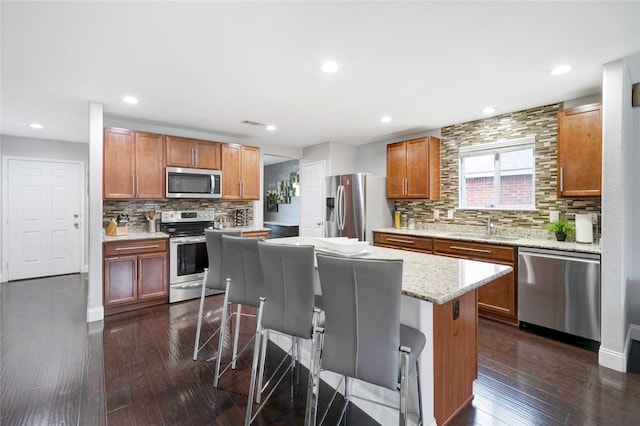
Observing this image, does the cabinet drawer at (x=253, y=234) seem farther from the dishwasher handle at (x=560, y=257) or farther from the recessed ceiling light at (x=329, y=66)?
the dishwasher handle at (x=560, y=257)

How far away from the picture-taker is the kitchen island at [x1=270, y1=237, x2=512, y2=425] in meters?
1.62

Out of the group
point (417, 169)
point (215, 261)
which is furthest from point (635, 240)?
point (215, 261)

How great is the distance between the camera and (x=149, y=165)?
4.16m

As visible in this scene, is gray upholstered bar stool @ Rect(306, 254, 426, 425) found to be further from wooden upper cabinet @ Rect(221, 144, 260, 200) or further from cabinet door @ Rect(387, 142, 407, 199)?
wooden upper cabinet @ Rect(221, 144, 260, 200)

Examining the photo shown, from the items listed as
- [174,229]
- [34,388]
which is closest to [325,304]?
[34,388]

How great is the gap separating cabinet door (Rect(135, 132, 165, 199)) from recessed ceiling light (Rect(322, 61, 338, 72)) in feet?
9.08

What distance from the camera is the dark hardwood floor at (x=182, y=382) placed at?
1904 millimetres

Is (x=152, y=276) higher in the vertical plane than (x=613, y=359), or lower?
higher

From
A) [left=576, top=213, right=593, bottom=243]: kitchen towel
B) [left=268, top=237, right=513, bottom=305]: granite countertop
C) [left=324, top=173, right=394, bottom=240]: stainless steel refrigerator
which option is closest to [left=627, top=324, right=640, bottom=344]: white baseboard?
[left=576, top=213, right=593, bottom=243]: kitchen towel

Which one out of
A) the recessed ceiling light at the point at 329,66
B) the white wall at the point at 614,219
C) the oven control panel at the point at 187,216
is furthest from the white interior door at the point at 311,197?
the white wall at the point at 614,219

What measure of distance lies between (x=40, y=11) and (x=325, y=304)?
244cm

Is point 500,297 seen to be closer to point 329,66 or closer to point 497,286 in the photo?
point 497,286

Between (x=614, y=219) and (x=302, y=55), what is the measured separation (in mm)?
2796

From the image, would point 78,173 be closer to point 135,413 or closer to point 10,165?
point 10,165
